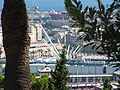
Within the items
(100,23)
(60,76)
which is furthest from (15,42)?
(60,76)

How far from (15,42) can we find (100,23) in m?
0.62

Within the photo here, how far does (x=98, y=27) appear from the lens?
1.39 meters

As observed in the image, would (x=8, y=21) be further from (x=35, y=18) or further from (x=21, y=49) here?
(x=35, y=18)

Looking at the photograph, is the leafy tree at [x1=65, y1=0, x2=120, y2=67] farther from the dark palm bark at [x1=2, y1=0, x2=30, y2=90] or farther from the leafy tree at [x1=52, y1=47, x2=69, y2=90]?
the leafy tree at [x1=52, y1=47, x2=69, y2=90]

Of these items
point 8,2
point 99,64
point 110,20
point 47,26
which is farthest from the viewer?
point 47,26

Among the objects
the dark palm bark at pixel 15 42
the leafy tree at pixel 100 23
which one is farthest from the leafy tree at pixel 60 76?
the leafy tree at pixel 100 23

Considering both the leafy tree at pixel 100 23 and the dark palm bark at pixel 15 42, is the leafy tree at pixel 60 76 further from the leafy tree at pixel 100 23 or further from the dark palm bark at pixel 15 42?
the leafy tree at pixel 100 23

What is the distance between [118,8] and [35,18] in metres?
60.6

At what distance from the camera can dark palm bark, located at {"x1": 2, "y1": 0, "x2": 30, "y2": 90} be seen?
1.88 m

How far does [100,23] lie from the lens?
1.41 metres

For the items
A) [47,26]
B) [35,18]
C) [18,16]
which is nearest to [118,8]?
[18,16]

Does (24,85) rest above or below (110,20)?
below

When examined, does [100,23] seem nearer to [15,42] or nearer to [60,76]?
[15,42]

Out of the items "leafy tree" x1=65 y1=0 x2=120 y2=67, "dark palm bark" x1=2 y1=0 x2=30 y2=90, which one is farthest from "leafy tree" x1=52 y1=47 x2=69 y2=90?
"leafy tree" x1=65 y1=0 x2=120 y2=67
